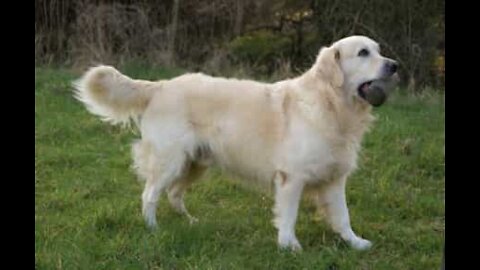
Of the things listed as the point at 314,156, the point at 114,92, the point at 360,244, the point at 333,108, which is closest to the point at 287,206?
the point at 314,156

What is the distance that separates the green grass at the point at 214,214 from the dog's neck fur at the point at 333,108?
0.70 metres

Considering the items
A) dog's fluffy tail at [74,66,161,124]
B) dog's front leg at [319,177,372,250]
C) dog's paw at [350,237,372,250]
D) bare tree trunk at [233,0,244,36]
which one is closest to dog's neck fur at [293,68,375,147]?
dog's front leg at [319,177,372,250]

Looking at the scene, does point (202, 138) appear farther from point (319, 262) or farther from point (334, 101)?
point (319, 262)

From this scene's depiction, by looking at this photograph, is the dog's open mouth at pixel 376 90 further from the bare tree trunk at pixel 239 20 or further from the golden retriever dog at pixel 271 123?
the bare tree trunk at pixel 239 20

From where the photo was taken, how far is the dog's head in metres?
4.32

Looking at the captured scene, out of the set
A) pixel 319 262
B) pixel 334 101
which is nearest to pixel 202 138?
pixel 334 101

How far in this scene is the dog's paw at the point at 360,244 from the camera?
425 cm

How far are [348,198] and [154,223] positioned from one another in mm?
1562

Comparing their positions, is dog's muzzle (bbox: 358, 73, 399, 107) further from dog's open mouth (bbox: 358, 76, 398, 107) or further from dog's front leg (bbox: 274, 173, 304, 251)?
dog's front leg (bbox: 274, 173, 304, 251)

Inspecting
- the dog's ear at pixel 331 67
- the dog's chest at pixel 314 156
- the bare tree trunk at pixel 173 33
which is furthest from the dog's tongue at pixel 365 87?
the bare tree trunk at pixel 173 33

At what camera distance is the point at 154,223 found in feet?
15.0

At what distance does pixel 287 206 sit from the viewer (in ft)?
14.1
